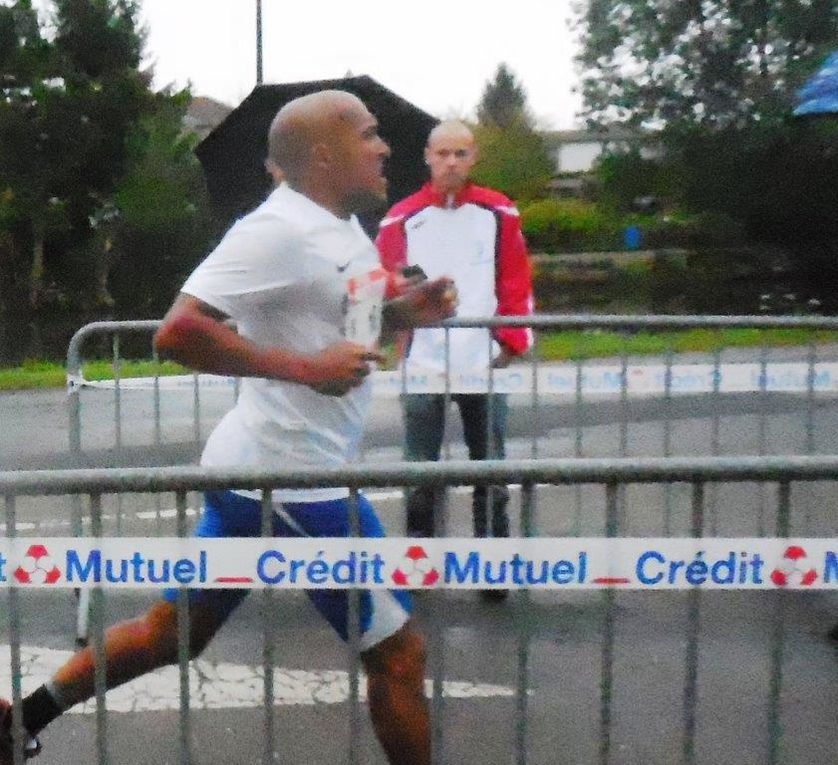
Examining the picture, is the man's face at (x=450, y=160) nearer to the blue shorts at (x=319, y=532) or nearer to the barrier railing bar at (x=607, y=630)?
the blue shorts at (x=319, y=532)

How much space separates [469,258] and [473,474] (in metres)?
2.88

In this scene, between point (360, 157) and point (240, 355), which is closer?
point (240, 355)

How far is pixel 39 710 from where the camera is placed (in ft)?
9.93

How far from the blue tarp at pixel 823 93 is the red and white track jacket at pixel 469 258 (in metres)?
2.60

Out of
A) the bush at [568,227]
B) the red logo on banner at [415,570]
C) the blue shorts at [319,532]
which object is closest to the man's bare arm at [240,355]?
the blue shorts at [319,532]

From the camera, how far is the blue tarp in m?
6.73

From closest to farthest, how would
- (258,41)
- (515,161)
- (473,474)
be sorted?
(473,474) → (258,41) → (515,161)

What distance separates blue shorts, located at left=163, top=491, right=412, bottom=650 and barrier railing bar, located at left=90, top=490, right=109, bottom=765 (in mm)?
231

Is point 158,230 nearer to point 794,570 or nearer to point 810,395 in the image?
point 810,395

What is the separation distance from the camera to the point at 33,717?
Answer: 304cm

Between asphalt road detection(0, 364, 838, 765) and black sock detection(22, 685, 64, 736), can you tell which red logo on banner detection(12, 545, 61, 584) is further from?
asphalt road detection(0, 364, 838, 765)

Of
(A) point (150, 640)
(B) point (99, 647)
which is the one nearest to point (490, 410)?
(A) point (150, 640)

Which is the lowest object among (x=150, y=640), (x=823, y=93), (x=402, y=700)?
(x=402, y=700)

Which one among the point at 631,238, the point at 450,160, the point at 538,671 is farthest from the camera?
the point at 631,238
